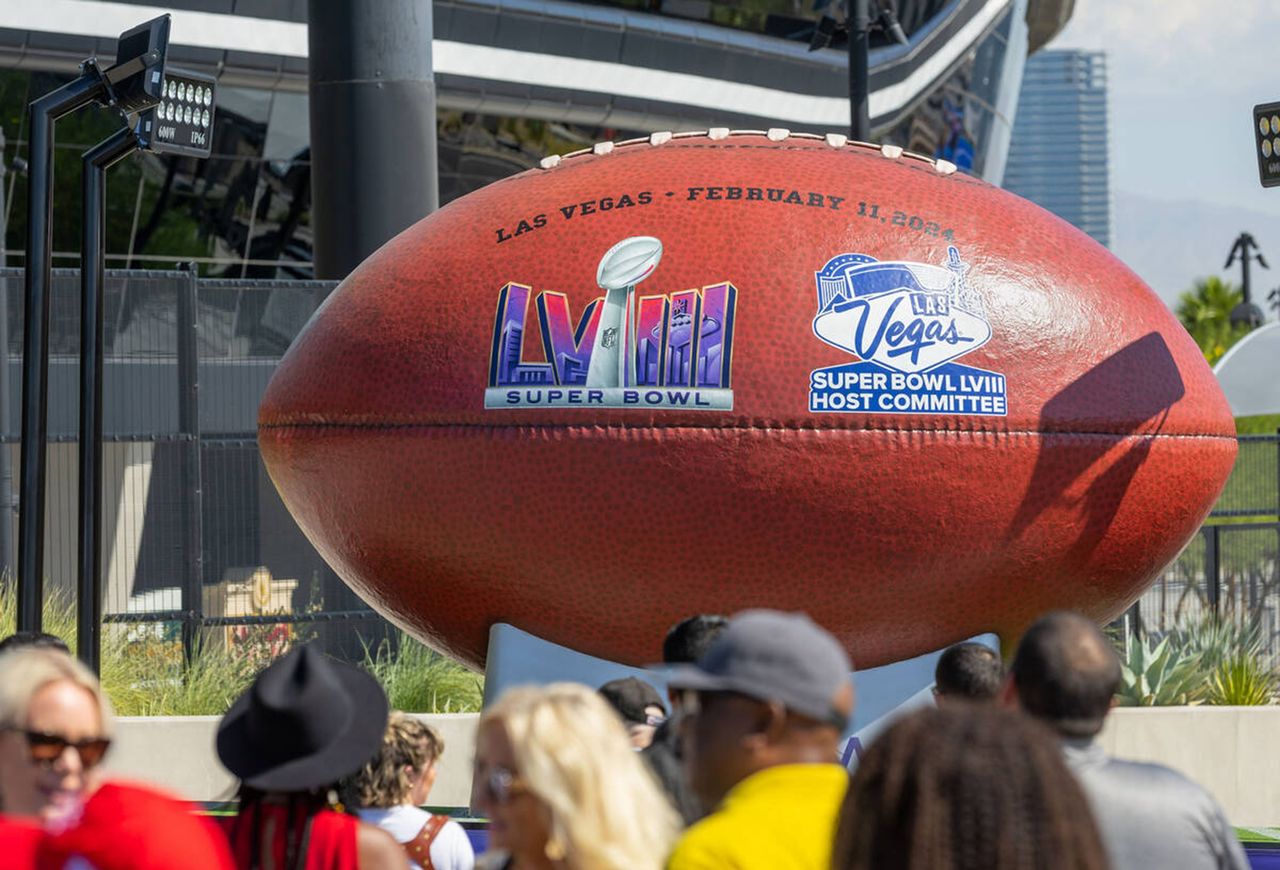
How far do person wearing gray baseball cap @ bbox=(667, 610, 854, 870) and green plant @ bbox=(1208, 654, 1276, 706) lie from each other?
8.56 m

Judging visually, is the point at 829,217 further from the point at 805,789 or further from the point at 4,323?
the point at 4,323

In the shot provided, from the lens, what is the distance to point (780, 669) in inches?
110

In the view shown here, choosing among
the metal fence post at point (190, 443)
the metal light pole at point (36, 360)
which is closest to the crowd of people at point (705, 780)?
the metal light pole at point (36, 360)

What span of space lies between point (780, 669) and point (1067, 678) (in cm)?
68

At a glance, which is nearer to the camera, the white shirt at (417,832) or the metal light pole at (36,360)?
the white shirt at (417,832)

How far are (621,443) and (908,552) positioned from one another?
1066 mm

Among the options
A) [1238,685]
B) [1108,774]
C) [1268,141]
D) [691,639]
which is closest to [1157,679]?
[1238,685]

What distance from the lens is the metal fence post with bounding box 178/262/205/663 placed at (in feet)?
38.0

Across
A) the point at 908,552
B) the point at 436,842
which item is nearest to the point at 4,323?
the point at 908,552

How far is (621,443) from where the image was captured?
20.7ft

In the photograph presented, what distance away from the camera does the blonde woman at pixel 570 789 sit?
2676 mm

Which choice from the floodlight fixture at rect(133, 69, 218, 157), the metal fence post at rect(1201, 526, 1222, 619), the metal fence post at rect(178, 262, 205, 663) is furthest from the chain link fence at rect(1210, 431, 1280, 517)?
the floodlight fixture at rect(133, 69, 218, 157)

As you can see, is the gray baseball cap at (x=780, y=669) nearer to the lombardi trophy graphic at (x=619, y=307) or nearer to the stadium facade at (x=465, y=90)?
the lombardi trophy graphic at (x=619, y=307)

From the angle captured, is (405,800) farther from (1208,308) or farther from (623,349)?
(1208,308)
